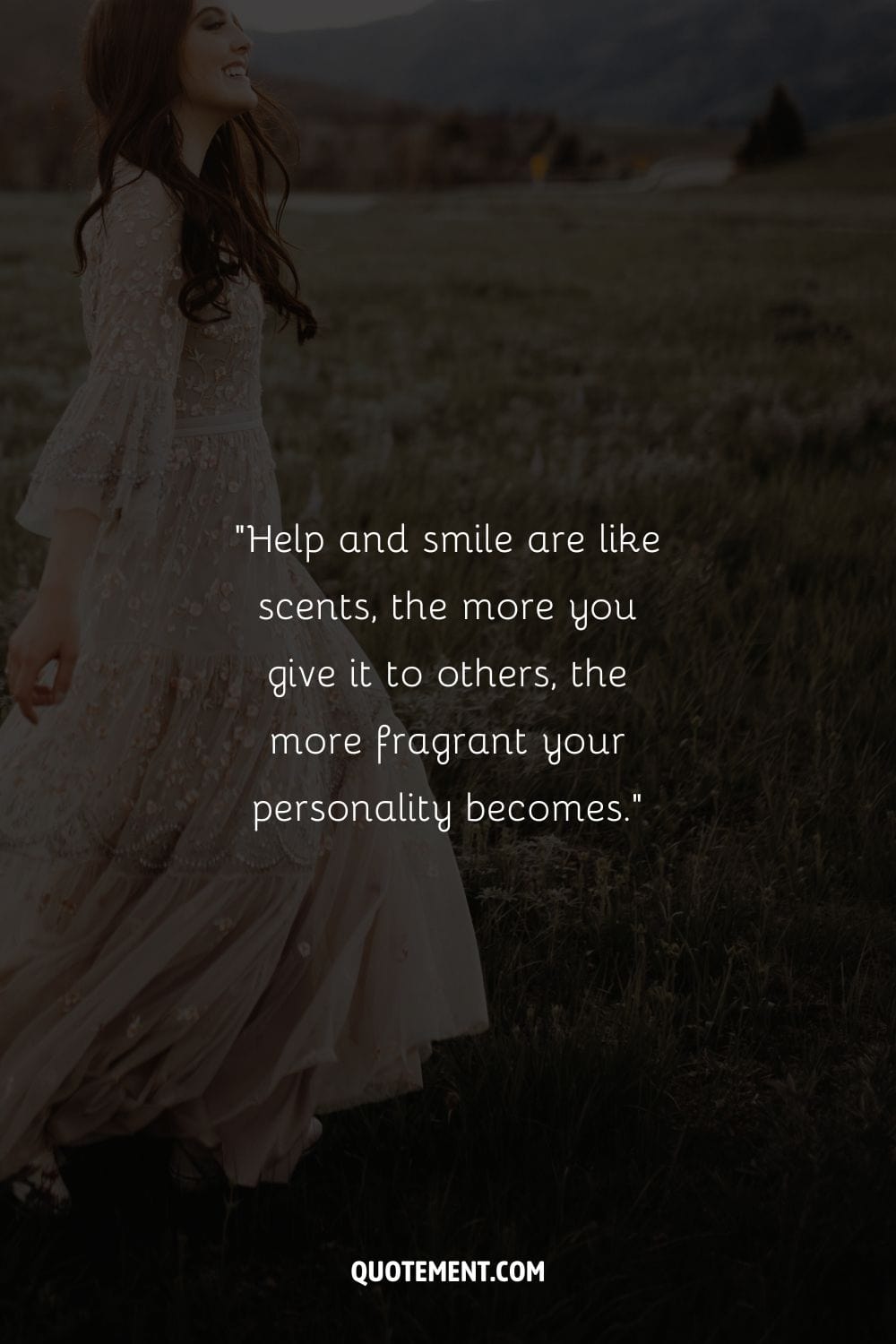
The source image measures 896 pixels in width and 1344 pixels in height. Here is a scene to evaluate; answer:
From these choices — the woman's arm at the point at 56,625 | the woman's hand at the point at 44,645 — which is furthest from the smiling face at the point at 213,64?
the woman's hand at the point at 44,645

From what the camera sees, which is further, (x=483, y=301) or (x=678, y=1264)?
(x=483, y=301)

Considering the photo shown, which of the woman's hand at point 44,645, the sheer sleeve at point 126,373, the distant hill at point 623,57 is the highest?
the distant hill at point 623,57

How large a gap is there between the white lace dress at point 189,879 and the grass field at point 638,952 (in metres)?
0.23

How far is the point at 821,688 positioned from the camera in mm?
4676

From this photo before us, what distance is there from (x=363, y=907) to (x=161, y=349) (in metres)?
1.21

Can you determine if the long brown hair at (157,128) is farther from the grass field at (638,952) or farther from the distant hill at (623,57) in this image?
the grass field at (638,952)

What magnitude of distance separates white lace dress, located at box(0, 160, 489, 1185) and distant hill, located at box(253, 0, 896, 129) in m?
1.14

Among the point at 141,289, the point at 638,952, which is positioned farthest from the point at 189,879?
the point at 638,952

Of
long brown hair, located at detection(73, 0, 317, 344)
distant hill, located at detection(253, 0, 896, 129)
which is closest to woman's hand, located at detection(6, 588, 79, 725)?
long brown hair, located at detection(73, 0, 317, 344)

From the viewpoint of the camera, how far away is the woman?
2307mm

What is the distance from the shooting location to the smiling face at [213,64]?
2291mm

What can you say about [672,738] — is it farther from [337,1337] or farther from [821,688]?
[337,1337]

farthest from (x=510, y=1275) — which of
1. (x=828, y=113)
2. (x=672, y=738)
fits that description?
(x=828, y=113)

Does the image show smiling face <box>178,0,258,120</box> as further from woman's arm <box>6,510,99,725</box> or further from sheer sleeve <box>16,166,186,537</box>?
woman's arm <box>6,510,99,725</box>
